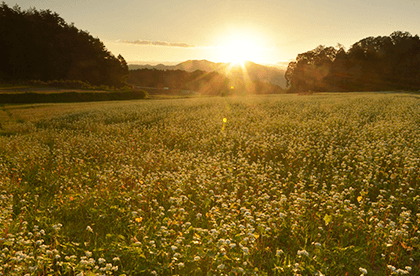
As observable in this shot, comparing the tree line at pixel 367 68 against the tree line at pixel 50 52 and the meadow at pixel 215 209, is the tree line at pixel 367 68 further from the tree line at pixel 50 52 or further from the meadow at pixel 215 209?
the meadow at pixel 215 209

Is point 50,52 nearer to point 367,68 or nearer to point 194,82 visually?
point 194,82

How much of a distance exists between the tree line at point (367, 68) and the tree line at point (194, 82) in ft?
88.8

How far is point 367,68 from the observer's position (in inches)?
3620

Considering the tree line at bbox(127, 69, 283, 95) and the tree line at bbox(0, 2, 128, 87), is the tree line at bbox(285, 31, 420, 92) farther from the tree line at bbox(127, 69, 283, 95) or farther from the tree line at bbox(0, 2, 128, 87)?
the tree line at bbox(0, 2, 128, 87)

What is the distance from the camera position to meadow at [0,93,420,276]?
17.2 ft

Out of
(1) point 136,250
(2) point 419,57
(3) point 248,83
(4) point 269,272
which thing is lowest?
(4) point 269,272

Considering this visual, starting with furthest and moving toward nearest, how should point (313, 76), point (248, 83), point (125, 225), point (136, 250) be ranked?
1. point (248, 83)
2. point (313, 76)
3. point (125, 225)
4. point (136, 250)

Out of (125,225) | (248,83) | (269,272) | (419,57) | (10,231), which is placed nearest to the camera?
(269,272)

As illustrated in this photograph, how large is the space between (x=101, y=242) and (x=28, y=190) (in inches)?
179

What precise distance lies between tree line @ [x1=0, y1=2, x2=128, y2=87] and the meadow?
72.5 metres

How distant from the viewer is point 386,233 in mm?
5734

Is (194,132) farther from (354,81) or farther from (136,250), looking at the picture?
(354,81)

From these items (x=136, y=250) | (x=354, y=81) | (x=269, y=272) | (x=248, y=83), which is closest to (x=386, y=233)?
(x=269, y=272)

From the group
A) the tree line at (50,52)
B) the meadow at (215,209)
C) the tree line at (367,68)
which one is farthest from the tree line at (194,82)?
the meadow at (215,209)
